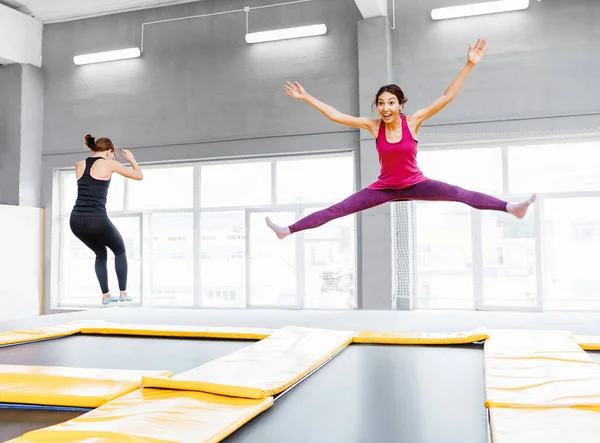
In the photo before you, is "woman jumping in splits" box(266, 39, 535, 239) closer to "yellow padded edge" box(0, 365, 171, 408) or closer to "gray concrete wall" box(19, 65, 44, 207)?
"yellow padded edge" box(0, 365, 171, 408)

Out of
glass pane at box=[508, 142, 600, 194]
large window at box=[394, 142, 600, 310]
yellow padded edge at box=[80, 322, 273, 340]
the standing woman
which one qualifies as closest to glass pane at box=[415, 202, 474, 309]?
large window at box=[394, 142, 600, 310]

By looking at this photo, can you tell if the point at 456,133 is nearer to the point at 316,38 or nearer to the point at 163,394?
the point at 316,38

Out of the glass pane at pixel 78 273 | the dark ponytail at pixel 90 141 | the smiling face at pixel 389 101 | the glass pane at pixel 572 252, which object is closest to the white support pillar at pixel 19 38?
the glass pane at pixel 78 273

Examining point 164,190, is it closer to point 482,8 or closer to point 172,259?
point 172,259

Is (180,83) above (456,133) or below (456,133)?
above

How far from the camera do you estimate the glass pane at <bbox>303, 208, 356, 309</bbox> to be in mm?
7156

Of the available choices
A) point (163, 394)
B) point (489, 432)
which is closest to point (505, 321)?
point (489, 432)

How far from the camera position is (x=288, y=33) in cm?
722

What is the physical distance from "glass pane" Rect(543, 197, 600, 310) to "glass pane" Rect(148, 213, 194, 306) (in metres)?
→ 4.76

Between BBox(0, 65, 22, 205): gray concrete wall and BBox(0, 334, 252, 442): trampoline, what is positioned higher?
BBox(0, 65, 22, 205): gray concrete wall

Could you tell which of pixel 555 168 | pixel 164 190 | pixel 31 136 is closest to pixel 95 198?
pixel 164 190

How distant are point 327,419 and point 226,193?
622 centimetres

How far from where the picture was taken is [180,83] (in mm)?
7879

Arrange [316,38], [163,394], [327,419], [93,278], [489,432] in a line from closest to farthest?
[489,432], [327,419], [163,394], [316,38], [93,278]
